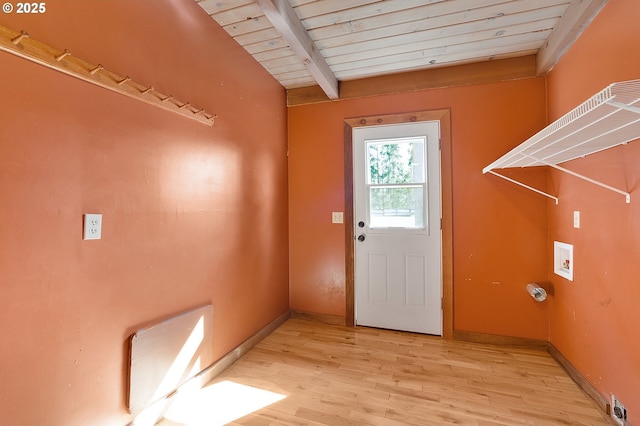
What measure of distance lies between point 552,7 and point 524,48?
519 millimetres

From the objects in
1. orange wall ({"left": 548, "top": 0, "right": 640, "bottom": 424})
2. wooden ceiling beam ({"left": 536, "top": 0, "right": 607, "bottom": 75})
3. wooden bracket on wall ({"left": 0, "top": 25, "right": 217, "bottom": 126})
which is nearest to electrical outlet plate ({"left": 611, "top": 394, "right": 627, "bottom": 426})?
orange wall ({"left": 548, "top": 0, "right": 640, "bottom": 424})

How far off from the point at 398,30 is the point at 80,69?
77.3 inches

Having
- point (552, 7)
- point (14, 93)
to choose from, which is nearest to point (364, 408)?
point (14, 93)

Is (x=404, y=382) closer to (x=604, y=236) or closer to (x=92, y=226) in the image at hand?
(x=604, y=236)

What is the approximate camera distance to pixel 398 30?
6.80 ft

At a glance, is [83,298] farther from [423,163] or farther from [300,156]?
[423,163]

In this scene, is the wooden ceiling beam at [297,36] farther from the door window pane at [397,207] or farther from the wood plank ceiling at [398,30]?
the door window pane at [397,207]

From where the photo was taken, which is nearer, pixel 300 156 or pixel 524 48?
pixel 524 48

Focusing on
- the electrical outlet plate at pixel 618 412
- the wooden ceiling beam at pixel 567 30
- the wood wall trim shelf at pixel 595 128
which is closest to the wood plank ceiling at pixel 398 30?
the wooden ceiling beam at pixel 567 30

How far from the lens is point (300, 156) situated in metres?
3.13

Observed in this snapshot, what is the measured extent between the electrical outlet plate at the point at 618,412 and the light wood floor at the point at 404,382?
7 centimetres

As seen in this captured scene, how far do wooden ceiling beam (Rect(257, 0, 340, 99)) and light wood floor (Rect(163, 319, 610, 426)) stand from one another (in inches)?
94.1

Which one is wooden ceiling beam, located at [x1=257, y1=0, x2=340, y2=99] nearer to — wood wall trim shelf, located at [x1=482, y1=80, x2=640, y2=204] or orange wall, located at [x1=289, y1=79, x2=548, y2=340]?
orange wall, located at [x1=289, y1=79, x2=548, y2=340]

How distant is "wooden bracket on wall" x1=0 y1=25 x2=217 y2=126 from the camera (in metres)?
1.04
